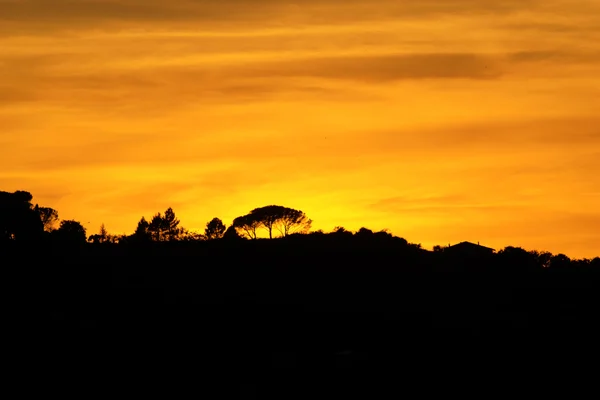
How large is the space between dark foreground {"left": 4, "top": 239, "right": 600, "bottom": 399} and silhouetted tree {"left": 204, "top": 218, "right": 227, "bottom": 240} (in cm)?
3600

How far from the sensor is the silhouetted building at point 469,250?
142375 mm

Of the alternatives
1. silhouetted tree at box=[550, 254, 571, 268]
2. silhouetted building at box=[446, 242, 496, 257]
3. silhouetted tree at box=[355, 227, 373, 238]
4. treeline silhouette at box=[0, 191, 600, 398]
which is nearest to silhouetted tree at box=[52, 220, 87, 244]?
treeline silhouette at box=[0, 191, 600, 398]

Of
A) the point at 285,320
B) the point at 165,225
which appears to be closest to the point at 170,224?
the point at 165,225

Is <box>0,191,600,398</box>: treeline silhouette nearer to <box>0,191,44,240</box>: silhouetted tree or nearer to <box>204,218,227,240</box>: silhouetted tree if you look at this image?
<box>0,191,44,240</box>: silhouetted tree

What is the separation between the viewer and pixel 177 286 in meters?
106

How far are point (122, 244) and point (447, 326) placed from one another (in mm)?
39843

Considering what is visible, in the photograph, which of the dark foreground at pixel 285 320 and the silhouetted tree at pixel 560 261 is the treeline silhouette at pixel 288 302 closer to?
the dark foreground at pixel 285 320

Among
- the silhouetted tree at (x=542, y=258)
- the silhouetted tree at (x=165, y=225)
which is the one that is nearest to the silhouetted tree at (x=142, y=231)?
the silhouetted tree at (x=165, y=225)

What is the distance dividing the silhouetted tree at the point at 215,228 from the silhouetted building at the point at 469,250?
29.8 meters

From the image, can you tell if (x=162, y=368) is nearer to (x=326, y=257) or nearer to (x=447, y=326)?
(x=447, y=326)

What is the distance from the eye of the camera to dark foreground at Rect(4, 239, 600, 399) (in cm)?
8394

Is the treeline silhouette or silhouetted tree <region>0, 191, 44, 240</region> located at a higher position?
silhouetted tree <region>0, 191, 44, 240</region>

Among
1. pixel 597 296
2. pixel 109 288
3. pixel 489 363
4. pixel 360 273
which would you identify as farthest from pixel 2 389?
pixel 597 296

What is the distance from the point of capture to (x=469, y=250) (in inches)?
6038
